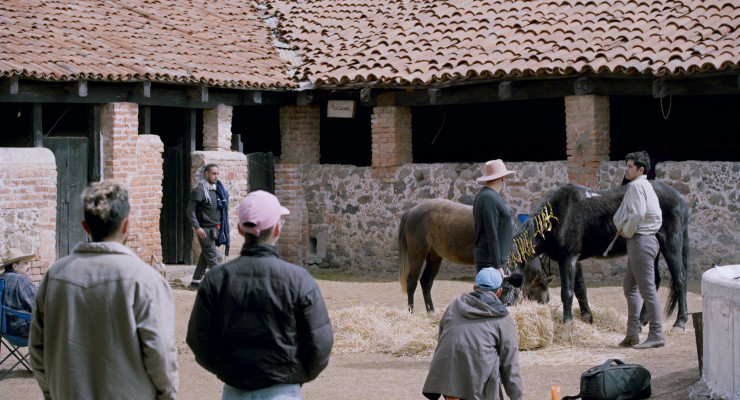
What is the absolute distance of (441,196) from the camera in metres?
15.4

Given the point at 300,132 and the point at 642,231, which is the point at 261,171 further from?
the point at 642,231

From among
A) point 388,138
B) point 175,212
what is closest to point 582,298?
point 388,138

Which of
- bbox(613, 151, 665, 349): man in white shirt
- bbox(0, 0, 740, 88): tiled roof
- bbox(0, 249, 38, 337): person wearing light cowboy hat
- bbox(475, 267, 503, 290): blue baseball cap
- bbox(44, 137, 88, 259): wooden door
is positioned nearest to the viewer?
bbox(475, 267, 503, 290): blue baseball cap

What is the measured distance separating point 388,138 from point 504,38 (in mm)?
2538

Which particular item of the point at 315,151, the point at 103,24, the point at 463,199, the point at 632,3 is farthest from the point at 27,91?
the point at 632,3

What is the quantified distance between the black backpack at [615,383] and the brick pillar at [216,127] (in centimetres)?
987

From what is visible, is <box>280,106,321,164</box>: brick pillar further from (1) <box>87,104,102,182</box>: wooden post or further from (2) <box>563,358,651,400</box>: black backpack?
(2) <box>563,358,651,400</box>: black backpack

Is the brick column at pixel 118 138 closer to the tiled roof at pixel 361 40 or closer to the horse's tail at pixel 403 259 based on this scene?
the tiled roof at pixel 361 40

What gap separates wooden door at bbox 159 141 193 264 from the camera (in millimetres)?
15523

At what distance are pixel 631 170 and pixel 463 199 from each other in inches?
247

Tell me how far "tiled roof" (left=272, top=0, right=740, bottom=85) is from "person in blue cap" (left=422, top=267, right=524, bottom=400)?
828 centimetres

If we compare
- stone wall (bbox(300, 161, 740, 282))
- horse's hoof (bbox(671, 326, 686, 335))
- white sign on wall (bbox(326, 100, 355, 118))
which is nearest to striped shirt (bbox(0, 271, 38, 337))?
horse's hoof (bbox(671, 326, 686, 335))

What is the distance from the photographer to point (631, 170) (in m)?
8.93

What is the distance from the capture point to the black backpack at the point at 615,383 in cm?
675
